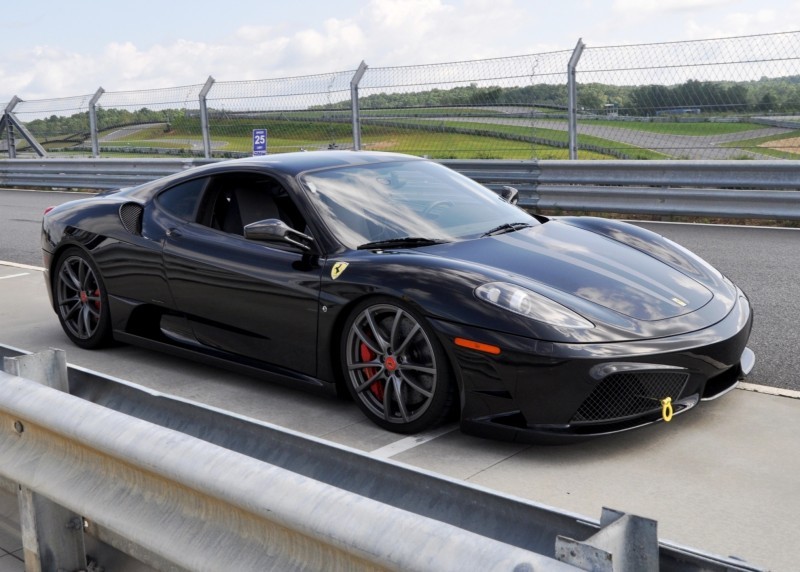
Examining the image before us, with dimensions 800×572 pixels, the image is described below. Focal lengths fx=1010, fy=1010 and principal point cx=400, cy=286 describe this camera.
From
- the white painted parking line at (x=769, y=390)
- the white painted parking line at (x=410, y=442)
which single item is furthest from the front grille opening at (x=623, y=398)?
the white painted parking line at (x=769, y=390)

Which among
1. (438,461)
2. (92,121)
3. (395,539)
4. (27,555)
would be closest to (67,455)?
(27,555)

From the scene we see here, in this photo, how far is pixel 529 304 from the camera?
4.25 meters

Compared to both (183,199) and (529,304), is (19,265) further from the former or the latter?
(529,304)

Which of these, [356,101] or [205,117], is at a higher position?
[356,101]

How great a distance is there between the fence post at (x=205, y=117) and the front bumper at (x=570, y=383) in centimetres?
1508

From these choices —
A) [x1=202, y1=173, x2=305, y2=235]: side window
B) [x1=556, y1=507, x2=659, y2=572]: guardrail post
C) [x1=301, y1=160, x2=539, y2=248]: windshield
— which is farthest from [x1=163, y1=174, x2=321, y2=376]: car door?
[x1=556, y1=507, x2=659, y2=572]: guardrail post

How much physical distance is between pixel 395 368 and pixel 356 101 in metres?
11.8

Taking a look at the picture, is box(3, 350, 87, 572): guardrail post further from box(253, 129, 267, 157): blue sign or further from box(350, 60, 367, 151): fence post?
box(253, 129, 267, 157): blue sign

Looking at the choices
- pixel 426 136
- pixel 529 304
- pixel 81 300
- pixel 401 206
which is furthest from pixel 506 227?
pixel 426 136

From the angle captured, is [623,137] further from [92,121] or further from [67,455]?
[92,121]

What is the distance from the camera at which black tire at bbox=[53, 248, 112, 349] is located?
6.29 m

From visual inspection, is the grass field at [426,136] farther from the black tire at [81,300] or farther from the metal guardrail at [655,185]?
the black tire at [81,300]

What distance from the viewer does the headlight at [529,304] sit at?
418 cm

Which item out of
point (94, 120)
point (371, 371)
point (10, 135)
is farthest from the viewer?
point (10, 135)
